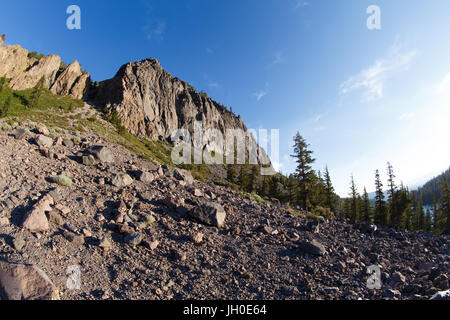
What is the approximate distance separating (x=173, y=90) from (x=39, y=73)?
67413mm

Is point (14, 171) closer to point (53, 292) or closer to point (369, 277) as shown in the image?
point (53, 292)

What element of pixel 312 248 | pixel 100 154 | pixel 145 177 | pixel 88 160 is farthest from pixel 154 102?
pixel 312 248

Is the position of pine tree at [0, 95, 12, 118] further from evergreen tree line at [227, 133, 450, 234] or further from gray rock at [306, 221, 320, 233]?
gray rock at [306, 221, 320, 233]

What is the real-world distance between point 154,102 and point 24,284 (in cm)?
11550

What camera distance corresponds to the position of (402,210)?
38688 millimetres

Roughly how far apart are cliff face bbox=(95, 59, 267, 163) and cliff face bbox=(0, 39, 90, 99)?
26.8 ft

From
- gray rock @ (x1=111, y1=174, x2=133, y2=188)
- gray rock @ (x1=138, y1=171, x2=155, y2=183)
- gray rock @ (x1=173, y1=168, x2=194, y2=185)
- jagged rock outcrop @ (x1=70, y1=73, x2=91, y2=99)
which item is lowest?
gray rock @ (x1=111, y1=174, x2=133, y2=188)

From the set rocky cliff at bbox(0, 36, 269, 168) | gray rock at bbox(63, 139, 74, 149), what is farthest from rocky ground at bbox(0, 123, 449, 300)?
rocky cliff at bbox(0, 36, 269, 168)

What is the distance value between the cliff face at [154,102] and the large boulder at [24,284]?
274 ft

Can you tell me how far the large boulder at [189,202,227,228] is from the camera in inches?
394

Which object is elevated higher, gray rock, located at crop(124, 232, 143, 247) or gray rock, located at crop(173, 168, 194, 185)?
gray rock, located at crop(173, 168, 194, 185)

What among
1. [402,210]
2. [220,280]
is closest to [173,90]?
[402,210]

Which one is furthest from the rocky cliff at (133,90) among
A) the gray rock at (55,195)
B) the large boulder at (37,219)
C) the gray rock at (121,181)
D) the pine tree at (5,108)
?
the large boulder at (37,219)

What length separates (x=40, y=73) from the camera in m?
72.7
